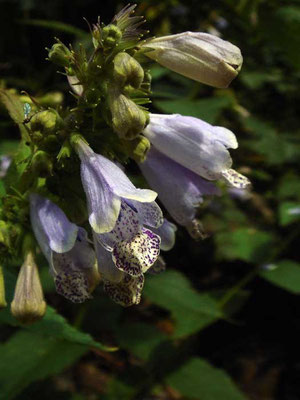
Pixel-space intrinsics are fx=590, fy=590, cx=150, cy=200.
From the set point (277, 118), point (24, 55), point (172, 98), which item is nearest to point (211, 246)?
point (172, 98)

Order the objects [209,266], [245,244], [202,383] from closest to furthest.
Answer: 1. [202,383]
2. [245,244]
3. [209,266]

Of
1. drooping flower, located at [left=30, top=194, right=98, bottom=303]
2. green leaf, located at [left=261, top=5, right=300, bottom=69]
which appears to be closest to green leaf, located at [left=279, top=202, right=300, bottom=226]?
green leaf, located at [left=261, top=5, right=300, bottom=69]

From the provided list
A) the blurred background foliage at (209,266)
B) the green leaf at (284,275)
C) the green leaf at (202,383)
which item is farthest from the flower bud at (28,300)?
the green leaf at (284,275)

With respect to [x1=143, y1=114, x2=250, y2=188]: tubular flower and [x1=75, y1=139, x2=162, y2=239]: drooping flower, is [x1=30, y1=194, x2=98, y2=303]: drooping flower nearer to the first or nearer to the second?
[x1=75, y1=139, x2=162, y2=239]: drooping flower

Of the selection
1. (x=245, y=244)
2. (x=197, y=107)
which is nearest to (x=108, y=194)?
(x=197, y=107)

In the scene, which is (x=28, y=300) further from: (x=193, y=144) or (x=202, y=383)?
(x=202, y=383)

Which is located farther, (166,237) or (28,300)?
(166,237)

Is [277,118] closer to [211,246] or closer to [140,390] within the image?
[211,246]
